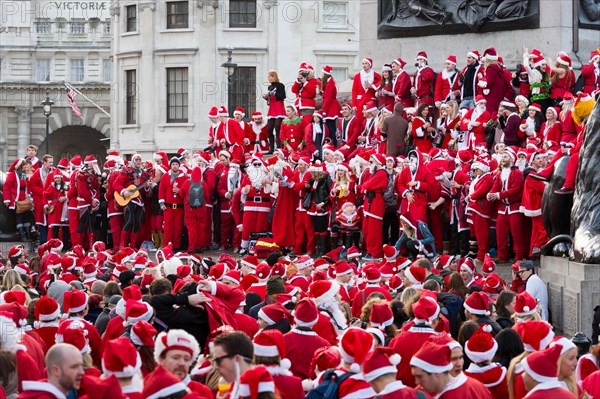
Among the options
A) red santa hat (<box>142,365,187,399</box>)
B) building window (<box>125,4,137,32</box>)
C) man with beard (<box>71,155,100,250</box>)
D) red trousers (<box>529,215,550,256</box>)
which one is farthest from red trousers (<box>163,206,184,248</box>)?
building window (<box>125,4,137,32</box>)

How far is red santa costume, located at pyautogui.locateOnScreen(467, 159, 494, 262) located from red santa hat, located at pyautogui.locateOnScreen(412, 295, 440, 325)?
31.7 feet

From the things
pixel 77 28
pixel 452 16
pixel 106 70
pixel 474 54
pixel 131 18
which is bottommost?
pixel 474 54

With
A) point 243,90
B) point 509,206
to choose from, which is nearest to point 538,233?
point 509,206

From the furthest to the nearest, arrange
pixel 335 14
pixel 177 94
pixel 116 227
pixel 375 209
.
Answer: pixel 335 14
pixel 177 94
pixel 116 227
pixel 375 209

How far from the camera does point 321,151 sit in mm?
26641

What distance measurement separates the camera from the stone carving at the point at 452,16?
2512cm

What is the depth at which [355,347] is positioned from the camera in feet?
30.0

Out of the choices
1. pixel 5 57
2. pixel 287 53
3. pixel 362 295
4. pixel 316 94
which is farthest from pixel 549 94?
pixel 5 57

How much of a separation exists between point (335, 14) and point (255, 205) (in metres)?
34.7

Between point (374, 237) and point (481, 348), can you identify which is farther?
point (374, 237)

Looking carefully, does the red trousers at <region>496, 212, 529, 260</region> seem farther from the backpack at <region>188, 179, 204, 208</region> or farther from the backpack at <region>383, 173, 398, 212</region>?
the backpack at <region>188, 179, 204, 208</region>

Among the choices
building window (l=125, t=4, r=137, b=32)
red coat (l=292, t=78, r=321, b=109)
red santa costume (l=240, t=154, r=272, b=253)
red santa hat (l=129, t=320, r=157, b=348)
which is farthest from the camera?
building window (l=125, t=4, r=137, b=32)

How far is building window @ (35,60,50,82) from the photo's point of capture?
74562 millimetres

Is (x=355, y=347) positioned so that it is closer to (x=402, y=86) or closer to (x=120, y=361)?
(x=120, y=361)
